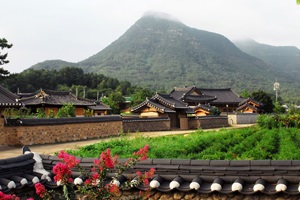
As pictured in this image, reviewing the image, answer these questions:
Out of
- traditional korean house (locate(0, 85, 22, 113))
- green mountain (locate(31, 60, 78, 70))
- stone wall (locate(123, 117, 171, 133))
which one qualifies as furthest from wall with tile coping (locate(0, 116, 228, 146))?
green mountain (locate(31, 60, 78, 70))

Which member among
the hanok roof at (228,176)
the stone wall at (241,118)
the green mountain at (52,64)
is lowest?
the stone wall at (241,118)

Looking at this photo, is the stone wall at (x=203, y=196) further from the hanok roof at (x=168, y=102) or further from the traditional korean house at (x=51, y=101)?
the hanok roof at (x=168, y=102)

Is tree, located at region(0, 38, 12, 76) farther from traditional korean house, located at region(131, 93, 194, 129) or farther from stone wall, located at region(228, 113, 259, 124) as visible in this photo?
stone wall, located at region(228, 113, 259, 124)

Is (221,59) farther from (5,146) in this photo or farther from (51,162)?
(51,162)

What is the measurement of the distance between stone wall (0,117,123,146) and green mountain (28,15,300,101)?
94808 millimetres

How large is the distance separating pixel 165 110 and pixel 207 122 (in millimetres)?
7454

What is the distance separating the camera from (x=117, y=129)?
29.2 metres

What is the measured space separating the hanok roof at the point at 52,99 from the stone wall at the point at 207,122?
11.6m

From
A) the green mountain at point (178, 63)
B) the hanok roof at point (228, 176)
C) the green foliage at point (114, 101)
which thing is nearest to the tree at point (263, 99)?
the green foliage at point (114, 101)

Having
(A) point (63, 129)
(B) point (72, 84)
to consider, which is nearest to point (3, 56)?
(A) point (63, 129)

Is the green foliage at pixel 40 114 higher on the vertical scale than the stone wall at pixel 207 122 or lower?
higher

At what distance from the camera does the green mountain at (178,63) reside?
132250 millimetres

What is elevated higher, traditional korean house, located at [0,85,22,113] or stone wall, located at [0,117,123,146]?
traditional korean house, located at [0,85,22,113]

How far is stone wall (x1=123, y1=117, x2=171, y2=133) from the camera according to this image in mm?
31969
